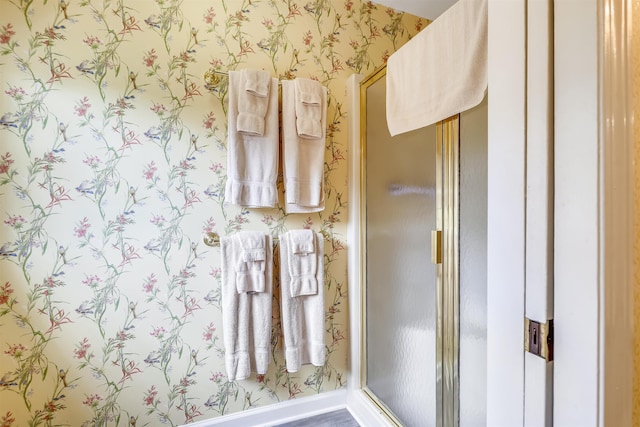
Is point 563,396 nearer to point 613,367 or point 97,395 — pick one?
point 613,367

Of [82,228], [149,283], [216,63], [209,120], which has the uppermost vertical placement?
[216,63]

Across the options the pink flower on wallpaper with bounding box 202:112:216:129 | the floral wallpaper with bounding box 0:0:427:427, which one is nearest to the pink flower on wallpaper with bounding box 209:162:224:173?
the floral wallpaper with bounding box 0:0:427:427

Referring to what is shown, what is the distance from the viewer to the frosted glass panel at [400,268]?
1202mm

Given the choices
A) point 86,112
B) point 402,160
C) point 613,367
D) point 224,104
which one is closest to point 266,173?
point 224,104

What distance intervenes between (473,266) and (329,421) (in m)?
1.21

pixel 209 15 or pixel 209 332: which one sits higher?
pixel 209 15

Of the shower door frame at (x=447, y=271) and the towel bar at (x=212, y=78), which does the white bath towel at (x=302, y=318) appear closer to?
the shower door frame at (x=447, y=271)

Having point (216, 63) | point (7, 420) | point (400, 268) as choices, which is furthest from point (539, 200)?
point (7, 420)

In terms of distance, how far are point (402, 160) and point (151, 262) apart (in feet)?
4.07

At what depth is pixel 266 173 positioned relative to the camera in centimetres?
146

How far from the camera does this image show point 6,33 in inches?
46.9

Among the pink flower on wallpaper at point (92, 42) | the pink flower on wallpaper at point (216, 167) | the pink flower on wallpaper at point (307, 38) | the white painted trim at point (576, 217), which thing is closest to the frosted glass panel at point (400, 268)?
the pink flower on wallpaper at point (307, 38)

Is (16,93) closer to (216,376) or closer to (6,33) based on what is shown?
(6,33)

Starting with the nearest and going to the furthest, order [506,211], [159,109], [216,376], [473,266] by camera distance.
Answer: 1. [506,211]
2. [473,266]
3. [159,109]
4. [216,376]
